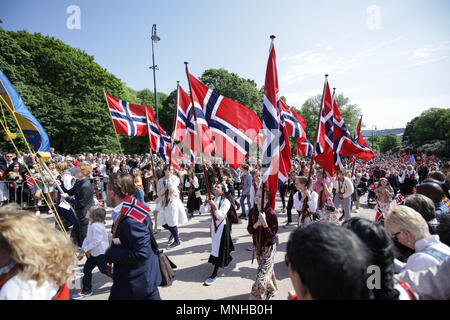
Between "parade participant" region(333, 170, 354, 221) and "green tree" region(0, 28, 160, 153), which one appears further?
"green tree" region(0, 28, 160, 153)

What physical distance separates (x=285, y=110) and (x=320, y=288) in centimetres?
672

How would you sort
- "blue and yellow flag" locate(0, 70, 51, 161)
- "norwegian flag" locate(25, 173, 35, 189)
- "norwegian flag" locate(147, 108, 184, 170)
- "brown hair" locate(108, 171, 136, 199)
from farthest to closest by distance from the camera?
1. "norwegian flag" locate(25, 173, 35, 189)
2. "norwegian flag" locate(147, 108, 184, 170)
3. "blue and yellow flag" locate(0, 70, 51, 161)
4. "brown hair" locate(108, 171, 136, 199)

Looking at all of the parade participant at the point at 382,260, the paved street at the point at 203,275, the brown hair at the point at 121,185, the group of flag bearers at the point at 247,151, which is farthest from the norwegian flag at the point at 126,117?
the parade participant at the point at 382,260

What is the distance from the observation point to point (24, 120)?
4266 millimetres

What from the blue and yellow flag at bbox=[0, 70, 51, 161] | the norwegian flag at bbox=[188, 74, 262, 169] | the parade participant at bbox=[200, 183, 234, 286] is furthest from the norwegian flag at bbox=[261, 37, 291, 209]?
the blue and yellow flag at bbox=[0, 70, 51, 161]

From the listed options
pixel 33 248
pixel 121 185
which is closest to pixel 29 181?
pixel 121 185

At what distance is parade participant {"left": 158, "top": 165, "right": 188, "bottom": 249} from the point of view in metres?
5.82

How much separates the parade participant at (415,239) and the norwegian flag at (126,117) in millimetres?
6409

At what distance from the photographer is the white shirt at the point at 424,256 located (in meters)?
1.79

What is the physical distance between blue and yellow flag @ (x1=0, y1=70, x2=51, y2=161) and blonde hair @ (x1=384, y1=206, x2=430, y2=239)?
5710 millimetres

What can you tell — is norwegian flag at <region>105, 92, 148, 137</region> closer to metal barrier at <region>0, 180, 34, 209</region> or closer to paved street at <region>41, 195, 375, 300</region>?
paved street at <region>41, 195, 375, 300</region>

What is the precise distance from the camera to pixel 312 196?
15.6ft

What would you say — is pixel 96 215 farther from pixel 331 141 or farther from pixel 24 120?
pixel 331 141

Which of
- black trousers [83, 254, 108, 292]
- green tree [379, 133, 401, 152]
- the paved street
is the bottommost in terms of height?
the paved street
